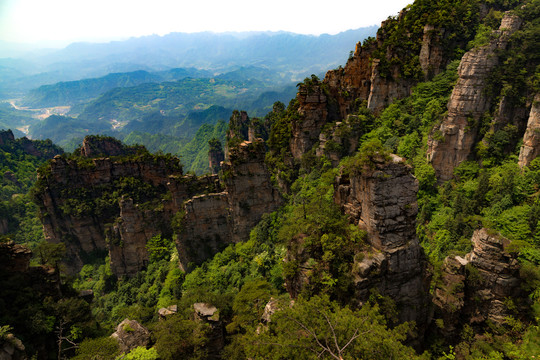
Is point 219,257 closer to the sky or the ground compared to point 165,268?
closer to the sky

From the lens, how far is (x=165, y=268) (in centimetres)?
3459

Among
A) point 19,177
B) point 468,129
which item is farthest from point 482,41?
point 19,177

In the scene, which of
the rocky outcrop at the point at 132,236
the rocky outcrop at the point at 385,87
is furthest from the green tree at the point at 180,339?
the rocky outcrop at the point at 385,87

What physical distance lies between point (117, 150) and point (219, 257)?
44522 mm

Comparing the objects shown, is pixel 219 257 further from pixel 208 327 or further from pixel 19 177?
pixel 19 177

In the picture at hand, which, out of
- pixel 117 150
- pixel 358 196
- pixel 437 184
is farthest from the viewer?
pixel 117 150

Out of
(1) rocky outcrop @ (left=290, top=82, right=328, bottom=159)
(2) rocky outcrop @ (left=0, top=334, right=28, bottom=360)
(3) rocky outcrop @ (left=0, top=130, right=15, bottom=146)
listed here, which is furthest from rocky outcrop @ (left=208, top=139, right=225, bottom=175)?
(2) rocky outcrop @ (left=0, top=334, right=28, bottom=360)

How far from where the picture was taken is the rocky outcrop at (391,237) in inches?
530

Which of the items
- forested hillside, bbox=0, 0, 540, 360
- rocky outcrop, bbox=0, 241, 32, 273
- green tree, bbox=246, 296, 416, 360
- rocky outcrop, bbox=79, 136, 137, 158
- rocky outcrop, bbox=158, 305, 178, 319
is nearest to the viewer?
green tree, bbox=246, 296, 416, 360

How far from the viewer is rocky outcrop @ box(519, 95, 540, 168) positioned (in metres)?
24.5

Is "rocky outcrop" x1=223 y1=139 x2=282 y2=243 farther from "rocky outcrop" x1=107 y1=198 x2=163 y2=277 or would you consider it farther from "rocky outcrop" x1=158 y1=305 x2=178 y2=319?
"rocky outcrop" x1=158 y1=305 x2=178 y2=319

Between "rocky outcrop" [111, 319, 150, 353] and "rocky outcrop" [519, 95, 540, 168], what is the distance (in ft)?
109

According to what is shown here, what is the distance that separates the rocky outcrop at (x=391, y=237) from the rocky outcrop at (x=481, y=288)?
1.80 m

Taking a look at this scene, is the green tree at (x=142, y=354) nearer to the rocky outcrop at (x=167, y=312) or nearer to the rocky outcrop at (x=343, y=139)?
the rocky outcrop at (x=167, y=312)
